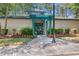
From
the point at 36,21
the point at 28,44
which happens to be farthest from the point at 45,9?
the point at 28,44

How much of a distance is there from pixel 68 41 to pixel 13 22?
57 cm

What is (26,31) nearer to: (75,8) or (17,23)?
(17,23)

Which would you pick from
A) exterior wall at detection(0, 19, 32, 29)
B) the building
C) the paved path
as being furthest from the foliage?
exterior wall at detection(0, 19, 32, 29)

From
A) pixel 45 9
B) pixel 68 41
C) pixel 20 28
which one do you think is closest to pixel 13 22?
pixel 20 28

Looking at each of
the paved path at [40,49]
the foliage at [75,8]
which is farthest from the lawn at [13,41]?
the foliage at [75,8]

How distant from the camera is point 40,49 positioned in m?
3.72

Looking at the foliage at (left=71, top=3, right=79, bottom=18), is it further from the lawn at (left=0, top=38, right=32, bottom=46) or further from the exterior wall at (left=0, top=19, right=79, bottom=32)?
the lawn at (left=0, top=38, right=32, bottom=46)

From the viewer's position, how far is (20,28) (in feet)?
12.3

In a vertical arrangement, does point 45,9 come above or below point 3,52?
above

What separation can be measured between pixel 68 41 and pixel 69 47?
61 mm

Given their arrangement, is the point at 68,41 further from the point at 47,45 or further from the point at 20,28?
the point at 20,28

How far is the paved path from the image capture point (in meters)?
3.72

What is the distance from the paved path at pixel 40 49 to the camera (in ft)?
12.2

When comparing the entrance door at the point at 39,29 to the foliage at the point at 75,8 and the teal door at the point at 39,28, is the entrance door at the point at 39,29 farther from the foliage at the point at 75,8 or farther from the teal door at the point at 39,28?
the foliage at the point at 75,8
